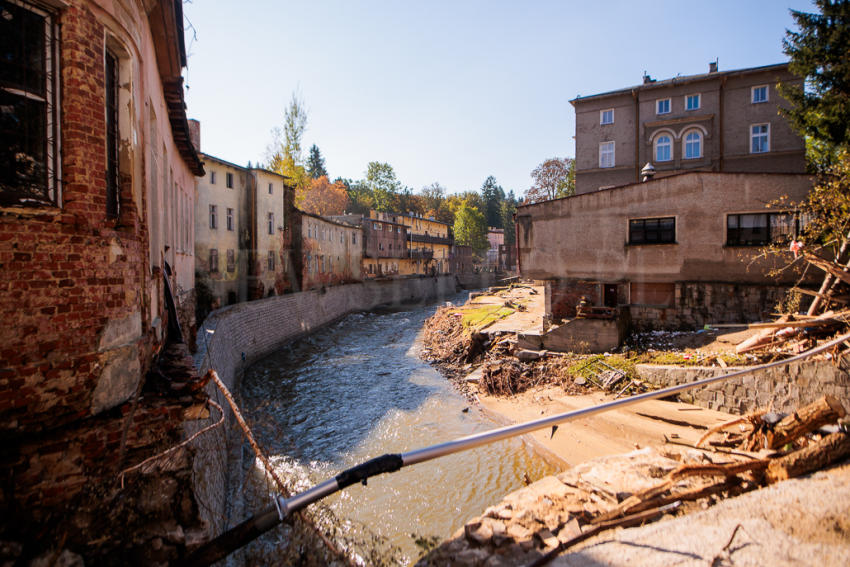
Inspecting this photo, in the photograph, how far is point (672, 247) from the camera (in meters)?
16.8

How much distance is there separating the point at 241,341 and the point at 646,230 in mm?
19735

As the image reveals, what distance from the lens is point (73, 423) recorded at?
3781mm

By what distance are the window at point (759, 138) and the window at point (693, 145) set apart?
106 inches

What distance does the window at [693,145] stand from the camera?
26.1m

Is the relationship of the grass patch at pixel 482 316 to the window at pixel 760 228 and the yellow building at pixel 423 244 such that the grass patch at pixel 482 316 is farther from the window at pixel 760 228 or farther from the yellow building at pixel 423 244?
the yellow building at pixel 423 244

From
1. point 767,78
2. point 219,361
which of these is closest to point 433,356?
point 219,361

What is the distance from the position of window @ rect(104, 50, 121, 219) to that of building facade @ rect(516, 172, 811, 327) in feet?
56.8

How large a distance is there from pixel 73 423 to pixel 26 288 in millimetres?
1286

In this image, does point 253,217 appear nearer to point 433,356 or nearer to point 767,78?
point 433,356

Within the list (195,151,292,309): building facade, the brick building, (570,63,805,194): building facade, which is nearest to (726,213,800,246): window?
(570,63,805,194): building facade

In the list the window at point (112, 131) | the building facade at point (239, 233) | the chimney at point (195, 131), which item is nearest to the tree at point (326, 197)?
the building facade at point (239, 233)

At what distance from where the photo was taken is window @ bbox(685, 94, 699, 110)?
26.2 metres

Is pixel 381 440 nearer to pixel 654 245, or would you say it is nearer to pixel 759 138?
pixel 654 245

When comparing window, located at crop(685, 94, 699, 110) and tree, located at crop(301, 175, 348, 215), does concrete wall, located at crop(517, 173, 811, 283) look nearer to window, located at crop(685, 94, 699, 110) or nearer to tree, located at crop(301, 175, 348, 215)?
window, located at crop(685, 94, 699, 110)
